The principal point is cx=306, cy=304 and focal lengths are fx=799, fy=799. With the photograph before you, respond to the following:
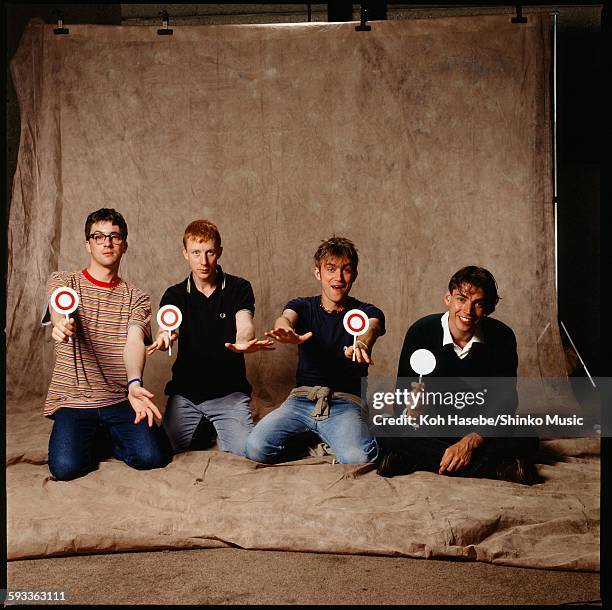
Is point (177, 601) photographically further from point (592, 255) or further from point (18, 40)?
point (592, 255)

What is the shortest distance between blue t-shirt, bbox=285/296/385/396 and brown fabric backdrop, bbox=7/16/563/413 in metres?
0.36

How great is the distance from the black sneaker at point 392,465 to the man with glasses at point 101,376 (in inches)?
29.4

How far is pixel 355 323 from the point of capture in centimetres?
277

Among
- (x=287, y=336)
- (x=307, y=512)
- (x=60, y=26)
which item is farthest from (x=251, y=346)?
(x=60, y=26)

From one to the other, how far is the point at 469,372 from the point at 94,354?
1290mm

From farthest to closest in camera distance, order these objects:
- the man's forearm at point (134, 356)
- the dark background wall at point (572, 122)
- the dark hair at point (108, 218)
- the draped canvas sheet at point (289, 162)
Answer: the dark background wall at point (572, 122)
the draped canvas sheet at point (289, 162)
the dark hair at point (108, 218)
the man's forearm at point (134, 356)

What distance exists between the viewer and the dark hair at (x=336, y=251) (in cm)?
298

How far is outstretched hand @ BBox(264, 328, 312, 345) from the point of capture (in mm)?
2705

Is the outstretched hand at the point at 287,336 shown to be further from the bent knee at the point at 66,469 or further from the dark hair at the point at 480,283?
the bent knee at the point at 66,469

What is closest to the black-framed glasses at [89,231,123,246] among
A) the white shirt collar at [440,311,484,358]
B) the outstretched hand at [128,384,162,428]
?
the outstretched hand at [128,384,162,428]

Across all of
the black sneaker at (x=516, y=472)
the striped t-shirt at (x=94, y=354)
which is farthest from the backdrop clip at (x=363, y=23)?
the black sneaker at (x=516, y=472)

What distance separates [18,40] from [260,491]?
6.60 feet

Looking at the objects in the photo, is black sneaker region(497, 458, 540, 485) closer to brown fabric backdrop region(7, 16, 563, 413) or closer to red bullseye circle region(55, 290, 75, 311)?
brown fabric backdrop region(7, 16, 563, 413)

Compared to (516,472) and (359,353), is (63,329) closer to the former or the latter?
(359,353)
